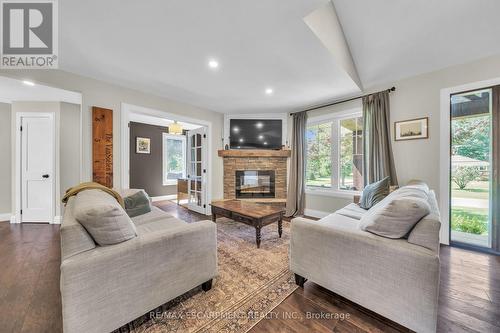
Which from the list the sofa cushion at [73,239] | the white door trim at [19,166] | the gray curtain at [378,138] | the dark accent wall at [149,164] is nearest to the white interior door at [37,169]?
the white door trim at [19,166]

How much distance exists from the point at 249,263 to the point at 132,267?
1.22 metres

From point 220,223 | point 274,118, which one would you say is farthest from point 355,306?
point 274,118

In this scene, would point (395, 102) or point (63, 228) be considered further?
point (395, 102)

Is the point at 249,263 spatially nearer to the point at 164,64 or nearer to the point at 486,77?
the point at 164,64

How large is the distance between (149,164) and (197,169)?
2.18m

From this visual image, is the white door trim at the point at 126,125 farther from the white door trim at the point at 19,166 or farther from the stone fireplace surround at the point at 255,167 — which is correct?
the white door trim at the point at 19,166

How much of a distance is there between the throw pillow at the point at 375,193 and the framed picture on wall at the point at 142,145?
5.62 metres

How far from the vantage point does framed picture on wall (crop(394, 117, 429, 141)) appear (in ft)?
8.98

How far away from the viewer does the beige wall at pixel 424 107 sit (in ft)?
8.02

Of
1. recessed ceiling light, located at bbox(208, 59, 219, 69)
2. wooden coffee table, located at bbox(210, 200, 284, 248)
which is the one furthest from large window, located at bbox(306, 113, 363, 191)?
recessed ceiling light, located at bbox(208, 59, 219, 69)

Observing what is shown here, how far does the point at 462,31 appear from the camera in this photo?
2102 mm

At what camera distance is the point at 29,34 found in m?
1.83

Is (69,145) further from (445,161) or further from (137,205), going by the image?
(445,161)

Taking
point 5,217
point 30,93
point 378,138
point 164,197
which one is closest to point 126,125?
point 30,93
